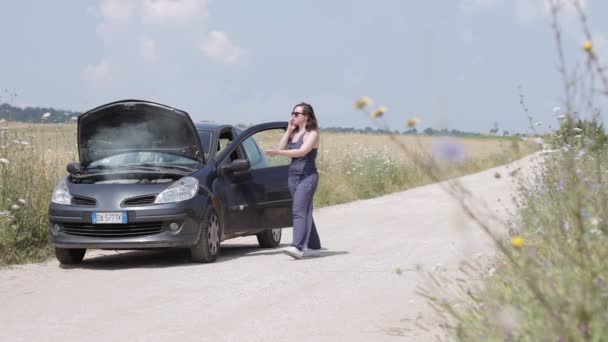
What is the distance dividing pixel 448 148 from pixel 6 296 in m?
6.65

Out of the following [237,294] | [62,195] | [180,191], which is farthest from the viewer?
[62,195]

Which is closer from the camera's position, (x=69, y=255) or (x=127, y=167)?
(x=69, y=255)

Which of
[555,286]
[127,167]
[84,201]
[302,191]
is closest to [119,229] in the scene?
[84,201]

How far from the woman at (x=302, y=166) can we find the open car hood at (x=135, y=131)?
40.3 inches

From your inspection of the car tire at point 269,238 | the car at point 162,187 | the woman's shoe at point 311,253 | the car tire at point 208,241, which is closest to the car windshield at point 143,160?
the car at point 162,187

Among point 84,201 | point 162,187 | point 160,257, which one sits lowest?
point 160,257

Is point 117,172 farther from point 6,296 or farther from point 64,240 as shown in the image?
point 6,296

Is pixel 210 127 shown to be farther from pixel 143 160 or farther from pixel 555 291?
pixel 555 291

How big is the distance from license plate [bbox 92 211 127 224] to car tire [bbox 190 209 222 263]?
0.88 meters

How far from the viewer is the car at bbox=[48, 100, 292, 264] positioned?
11.5 metres

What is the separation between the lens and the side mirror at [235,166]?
40.8 feet

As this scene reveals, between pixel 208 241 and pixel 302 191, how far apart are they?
1228 mm

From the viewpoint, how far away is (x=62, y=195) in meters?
11.9

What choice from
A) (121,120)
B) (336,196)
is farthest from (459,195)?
(336,196)
